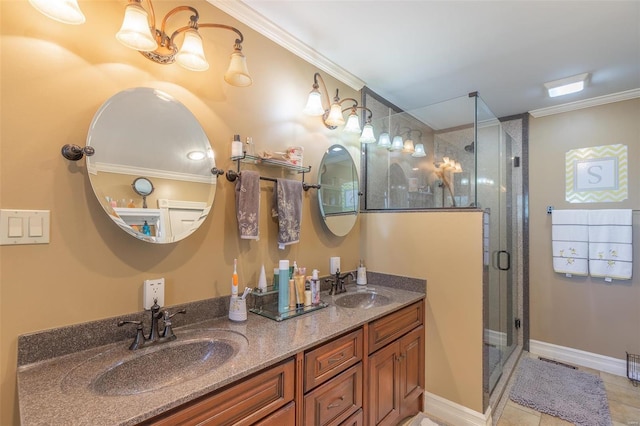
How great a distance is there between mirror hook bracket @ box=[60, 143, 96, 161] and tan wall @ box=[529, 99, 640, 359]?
3747mm

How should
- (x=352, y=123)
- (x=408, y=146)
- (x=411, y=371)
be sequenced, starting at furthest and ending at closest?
(x=408, y=146), (x=352, y=123), (x=411, y=371)

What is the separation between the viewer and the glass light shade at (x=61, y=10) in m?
0.97

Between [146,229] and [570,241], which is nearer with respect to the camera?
[146,229]

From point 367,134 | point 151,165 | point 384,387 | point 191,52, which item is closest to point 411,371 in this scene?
point 384,387

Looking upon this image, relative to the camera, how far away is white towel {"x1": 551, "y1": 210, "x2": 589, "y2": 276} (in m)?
2.76

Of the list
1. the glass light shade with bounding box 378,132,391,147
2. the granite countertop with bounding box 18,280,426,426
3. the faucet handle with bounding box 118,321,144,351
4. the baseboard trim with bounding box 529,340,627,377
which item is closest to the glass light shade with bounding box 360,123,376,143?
the glass light shade with bounding box 378,132,391,147

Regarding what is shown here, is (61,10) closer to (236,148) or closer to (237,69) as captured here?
(237,69)

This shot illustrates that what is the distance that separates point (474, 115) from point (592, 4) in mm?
799

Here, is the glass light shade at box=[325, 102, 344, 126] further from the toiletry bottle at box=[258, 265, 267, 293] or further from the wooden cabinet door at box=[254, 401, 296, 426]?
the wooden cabinet door at box=[254, 401, 296, 426]

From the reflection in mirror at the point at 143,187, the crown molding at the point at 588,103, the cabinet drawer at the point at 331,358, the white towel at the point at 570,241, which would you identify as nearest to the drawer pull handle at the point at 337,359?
the cabinet drawer at the point at 331,358

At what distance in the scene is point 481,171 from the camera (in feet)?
7.40

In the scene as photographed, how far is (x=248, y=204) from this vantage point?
61.9 inches

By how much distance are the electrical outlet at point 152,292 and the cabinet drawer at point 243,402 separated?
0.55 m

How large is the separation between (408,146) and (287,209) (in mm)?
1534
